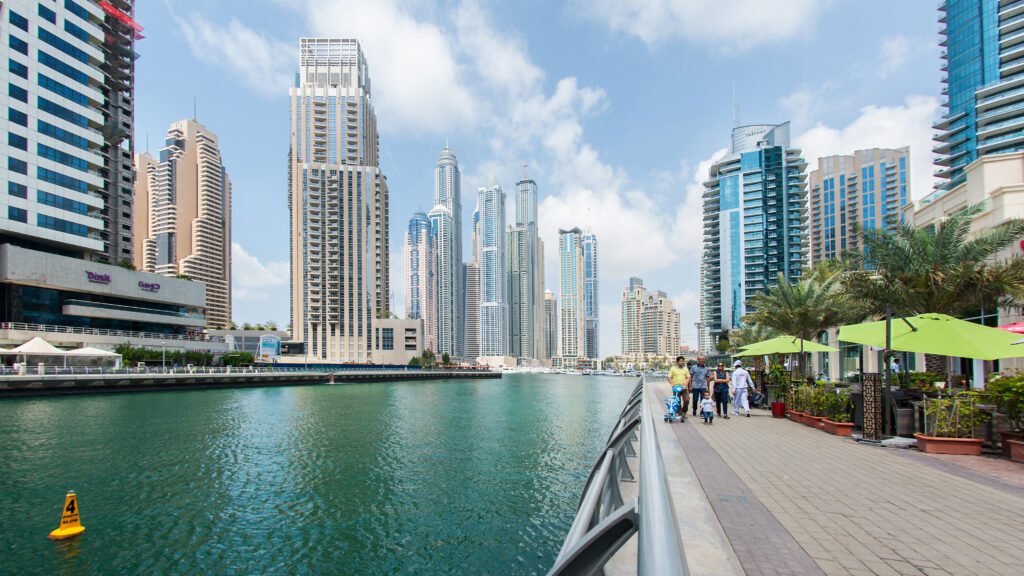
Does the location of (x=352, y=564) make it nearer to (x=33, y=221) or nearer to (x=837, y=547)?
(x=837, y=547)

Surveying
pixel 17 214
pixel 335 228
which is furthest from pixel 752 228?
pixel 17 214

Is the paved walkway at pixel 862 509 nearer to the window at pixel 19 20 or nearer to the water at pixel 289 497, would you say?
the water at pixel 289 497

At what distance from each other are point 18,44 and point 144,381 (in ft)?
116

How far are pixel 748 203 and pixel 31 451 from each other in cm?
11623

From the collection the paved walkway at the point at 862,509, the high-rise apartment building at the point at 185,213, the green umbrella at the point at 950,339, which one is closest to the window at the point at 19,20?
the paved walkway at the point at 862,509

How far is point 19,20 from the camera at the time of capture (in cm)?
5016

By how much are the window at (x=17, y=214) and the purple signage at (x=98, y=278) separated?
8272 mm

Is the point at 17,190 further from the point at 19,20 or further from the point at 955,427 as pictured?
the point at 955,427

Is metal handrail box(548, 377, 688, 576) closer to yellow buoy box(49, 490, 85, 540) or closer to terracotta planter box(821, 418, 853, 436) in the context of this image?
terracotta planter box(821, 418, 853, 436)

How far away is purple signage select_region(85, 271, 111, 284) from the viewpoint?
2245 inches

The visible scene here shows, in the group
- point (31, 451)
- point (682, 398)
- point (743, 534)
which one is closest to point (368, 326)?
point (31, 451)

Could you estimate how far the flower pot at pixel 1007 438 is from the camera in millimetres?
8625

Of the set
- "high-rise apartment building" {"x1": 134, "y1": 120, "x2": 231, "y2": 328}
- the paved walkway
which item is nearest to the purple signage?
the paved walkway

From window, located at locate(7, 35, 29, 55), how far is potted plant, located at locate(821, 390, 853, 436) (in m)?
72.4
